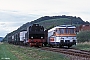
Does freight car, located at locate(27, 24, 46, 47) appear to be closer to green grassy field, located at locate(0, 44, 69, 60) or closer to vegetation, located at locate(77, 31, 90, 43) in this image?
green grassy field, located at locate(0, 44, 69, 60)

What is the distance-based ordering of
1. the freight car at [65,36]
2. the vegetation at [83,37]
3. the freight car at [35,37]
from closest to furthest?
the freight car at [65,36], the freight car at [35,37], the vegetation at [83,37]

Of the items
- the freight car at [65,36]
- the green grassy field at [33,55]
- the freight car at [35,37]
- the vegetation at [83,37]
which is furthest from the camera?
the vegetation at [83,37]

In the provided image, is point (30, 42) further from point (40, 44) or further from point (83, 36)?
point (83, 36)

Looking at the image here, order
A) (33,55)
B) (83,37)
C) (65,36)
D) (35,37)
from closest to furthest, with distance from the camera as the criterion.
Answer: (33,55) < (65,36) < (35,37) < (83,37)

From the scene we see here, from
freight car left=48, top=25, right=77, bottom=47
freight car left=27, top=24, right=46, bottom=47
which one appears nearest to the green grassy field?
freight car left=48, top=25, right=77, bottom=47

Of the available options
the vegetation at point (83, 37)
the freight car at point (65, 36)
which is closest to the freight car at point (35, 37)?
the freight car at point (65, 36)

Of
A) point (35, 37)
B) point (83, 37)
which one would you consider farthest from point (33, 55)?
point (83, 37)

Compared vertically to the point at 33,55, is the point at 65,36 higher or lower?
higher

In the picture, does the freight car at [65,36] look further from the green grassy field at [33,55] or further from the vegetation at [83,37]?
the vegetation at [83,37]

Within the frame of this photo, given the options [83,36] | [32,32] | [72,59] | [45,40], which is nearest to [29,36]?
[32,32]

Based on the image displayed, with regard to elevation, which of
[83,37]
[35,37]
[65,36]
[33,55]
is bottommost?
[33,55]

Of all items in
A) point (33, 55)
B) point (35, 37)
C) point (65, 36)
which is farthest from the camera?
point (35, 37)

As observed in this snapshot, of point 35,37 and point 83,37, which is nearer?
point 35,37

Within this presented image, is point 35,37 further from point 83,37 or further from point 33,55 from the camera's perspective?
point 33,55
